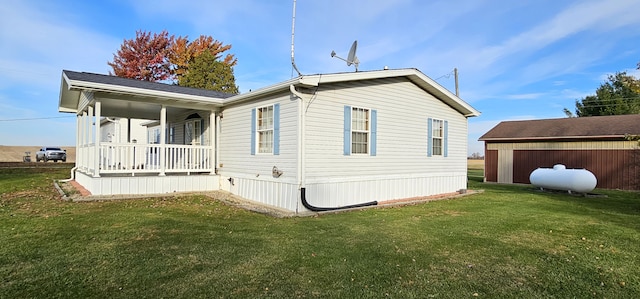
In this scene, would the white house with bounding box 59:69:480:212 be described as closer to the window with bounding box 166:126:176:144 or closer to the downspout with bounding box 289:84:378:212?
the downspout with bounding box 289:84:378:212

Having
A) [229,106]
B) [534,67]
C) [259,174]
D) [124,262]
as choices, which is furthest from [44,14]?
[534,67]

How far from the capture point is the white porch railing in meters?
9.78

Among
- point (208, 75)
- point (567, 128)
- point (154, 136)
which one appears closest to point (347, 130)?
point (154, 136)

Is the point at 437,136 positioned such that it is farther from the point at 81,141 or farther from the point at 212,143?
the point at 81,141

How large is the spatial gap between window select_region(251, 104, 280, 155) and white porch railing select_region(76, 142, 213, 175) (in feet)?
7.47

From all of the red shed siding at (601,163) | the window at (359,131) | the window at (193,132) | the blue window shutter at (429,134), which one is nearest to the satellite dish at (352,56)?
the window at (359,131)

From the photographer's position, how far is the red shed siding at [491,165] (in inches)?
765

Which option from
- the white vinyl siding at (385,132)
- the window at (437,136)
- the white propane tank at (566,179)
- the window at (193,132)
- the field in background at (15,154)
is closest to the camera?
the white vinyl siding at (385,132)

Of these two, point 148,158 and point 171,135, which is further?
point 171,135

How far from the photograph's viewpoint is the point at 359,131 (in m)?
9.40

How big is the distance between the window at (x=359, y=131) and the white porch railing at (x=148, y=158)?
4596mm

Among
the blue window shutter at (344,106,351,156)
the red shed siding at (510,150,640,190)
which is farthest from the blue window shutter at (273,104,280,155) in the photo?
the red shed siding at (510,150,640,190)

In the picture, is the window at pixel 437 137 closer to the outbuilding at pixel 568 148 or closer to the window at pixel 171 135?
the outbuilding at pixel 568 148

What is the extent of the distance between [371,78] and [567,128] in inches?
525
